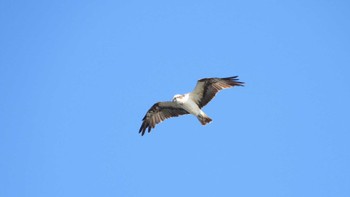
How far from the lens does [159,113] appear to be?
79.6 ft

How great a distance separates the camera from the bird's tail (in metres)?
22.6

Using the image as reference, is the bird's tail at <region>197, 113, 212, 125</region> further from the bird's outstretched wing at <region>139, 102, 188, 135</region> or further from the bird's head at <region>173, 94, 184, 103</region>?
the bird's outstretched wing at <region>139, 102, 188, 135</region>

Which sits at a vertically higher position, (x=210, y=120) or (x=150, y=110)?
(x=150, y=110)

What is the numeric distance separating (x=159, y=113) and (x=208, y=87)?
7.92ft

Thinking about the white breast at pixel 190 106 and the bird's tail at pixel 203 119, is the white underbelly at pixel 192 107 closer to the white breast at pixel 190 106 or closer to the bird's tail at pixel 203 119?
the white breast at pixel 190 106

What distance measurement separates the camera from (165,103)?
23.7 metres

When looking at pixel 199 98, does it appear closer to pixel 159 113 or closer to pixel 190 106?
pixel 190 106

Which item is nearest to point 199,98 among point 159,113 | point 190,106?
point 190,106

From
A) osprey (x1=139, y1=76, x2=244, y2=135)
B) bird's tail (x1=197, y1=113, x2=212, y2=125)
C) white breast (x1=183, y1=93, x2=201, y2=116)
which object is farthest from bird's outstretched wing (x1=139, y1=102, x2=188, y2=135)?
bird's tail (x1=197, y1=113, x2=212, y2=125)

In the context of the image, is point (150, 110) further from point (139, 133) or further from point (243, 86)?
point (243, 86)

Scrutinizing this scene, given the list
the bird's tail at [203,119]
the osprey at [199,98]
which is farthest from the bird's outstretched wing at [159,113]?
the bird's tail at [203,119]

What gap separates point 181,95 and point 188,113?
0.80 m

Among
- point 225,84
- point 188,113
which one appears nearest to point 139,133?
point 188,113

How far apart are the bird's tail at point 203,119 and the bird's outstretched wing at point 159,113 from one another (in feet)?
3.75
